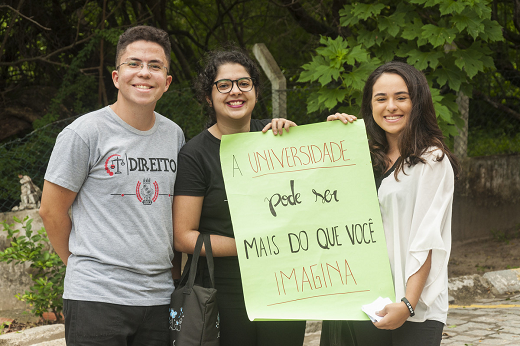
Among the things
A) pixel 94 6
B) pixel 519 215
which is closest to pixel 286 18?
pixel 94 6

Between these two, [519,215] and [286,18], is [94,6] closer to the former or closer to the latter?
[286,18]

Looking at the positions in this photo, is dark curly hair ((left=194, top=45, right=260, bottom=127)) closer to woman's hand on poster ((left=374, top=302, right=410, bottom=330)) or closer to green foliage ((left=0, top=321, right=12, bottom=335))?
woman's hand on poster ((left=374, top=302, right=410, bottom=330))

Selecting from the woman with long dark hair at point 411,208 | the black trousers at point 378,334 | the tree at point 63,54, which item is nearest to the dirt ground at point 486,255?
the tree at point 63,54

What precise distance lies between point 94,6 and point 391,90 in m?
6.89

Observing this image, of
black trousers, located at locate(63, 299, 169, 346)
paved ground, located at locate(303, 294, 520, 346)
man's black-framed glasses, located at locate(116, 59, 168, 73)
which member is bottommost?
paved ground, located at locate(303, 294, 520, 346)

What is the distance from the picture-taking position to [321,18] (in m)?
6.72

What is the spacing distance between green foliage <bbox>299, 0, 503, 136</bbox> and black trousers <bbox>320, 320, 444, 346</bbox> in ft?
8.84

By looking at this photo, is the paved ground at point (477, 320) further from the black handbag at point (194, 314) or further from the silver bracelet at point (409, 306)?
the silver bracelet at point (409, 306)

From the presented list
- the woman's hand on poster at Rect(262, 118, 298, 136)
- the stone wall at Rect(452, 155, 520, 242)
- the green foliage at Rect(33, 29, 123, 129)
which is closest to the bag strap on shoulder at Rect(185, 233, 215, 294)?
the woman's hand on poster at Rect(262, 118, 298, 136)

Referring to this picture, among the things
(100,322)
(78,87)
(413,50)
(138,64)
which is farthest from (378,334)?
(78,87)

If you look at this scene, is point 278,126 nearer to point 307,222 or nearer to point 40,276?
point 307,222

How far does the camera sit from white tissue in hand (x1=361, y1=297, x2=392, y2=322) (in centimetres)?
203

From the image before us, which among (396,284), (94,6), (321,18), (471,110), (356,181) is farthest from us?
(94,6)

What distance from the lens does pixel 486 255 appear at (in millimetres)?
6766
